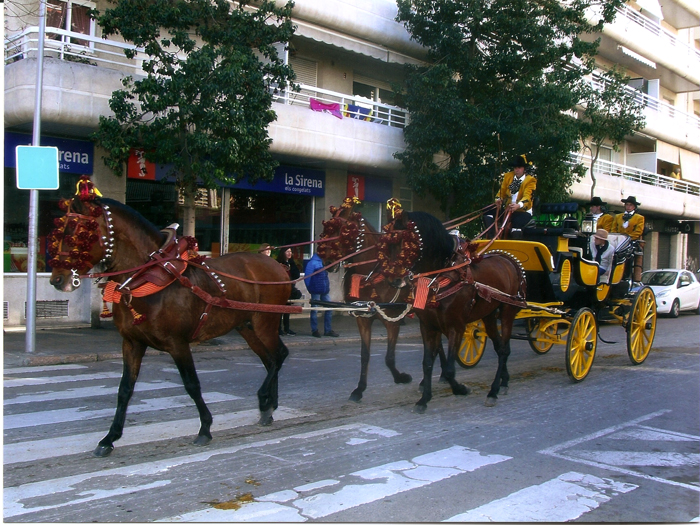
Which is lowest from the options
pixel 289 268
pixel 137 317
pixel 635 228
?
pixel 137 317

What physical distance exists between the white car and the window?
17.7 meters

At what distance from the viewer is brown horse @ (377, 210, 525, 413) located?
670 cm

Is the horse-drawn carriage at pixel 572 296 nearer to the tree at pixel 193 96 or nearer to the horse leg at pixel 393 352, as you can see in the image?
the horse leg at pixel 393 352

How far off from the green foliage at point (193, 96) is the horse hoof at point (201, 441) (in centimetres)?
686

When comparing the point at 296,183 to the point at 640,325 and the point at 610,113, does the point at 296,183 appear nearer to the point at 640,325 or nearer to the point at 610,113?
the point at 610,113

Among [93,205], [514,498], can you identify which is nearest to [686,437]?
[514,498]

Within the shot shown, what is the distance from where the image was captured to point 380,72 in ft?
65.7

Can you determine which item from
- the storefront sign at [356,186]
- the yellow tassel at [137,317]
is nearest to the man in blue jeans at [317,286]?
the storefront sign at [356,186]

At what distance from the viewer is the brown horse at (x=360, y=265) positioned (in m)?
6.98

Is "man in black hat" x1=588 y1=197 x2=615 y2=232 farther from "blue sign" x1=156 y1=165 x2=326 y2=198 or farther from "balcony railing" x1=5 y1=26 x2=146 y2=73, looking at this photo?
"balcony railing" x1=5 y1=26 x2=146 y2=73

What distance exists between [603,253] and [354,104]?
9901 millimetres

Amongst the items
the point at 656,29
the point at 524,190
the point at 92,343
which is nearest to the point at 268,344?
the point at 524,190

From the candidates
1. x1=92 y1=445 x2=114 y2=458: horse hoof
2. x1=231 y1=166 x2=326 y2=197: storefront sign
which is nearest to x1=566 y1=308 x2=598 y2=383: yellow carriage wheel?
x1=92 y1=445 x2=114 y2=458: horse hoof

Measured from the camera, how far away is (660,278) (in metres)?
21.9
